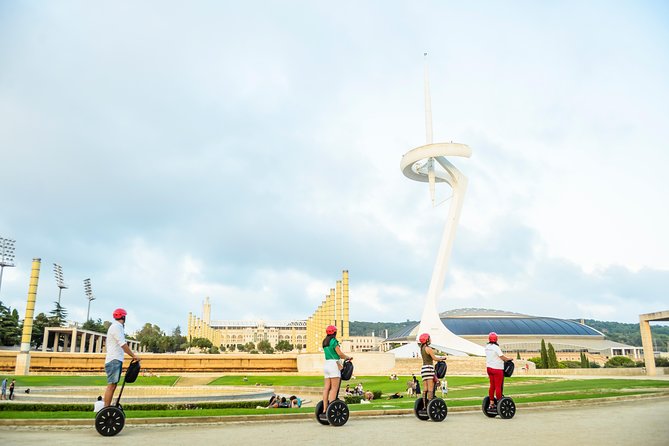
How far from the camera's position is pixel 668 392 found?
17094mm

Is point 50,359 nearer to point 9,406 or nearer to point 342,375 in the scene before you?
point 9,406

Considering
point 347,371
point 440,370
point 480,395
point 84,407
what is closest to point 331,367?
point 347,371

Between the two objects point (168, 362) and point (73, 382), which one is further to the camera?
point (168, 362)

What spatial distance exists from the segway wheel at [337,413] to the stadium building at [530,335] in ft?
274

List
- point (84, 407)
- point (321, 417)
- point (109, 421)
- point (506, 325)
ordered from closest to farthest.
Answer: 1. point (109, 421)
2. point (321, 417)
3. point (84, 407)
4. point (506, 325)

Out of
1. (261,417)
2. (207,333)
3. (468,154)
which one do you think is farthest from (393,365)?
(207,333)

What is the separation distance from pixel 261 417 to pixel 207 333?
410 feet

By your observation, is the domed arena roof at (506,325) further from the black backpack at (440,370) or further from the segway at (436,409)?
the black backpack at (440,370)

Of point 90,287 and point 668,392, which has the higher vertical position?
point 90,287

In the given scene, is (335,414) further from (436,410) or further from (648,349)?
(648,349)

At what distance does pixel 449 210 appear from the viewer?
186ft

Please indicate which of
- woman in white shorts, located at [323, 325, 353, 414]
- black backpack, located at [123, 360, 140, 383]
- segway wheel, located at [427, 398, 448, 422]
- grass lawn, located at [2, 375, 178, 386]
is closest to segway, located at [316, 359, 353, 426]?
woman in white shorts, located at [323, 325, 353, 414]

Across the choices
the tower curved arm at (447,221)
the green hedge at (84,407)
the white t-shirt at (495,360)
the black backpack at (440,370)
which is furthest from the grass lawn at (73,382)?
the white t-shirt at (495,360)

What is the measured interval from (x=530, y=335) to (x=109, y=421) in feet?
333
